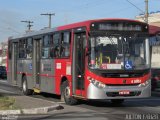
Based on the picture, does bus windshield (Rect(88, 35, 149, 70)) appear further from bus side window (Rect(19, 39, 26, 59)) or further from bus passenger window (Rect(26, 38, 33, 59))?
bus side window (Rect(19, 39, 26, 59))

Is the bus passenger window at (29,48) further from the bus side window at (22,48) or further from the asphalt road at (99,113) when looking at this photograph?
the asphalt road at (99,113)

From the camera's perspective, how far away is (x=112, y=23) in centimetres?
1700

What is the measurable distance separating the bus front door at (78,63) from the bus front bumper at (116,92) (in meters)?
0.79

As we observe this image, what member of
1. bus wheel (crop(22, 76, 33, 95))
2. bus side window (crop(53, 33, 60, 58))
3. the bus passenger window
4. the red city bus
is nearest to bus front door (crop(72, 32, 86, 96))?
the red city bus

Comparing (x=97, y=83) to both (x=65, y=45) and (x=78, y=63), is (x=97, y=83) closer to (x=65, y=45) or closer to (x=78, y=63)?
(x=78, y=63)

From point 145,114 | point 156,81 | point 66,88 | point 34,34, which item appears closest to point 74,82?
point 66,88

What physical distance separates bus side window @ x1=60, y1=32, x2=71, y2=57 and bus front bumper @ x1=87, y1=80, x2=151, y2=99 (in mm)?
2587

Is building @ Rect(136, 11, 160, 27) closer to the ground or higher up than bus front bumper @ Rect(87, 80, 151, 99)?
higher up

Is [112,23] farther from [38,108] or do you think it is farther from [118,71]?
[38,108]

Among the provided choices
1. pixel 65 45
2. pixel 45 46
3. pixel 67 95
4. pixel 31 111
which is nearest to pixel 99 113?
pixel 31 111

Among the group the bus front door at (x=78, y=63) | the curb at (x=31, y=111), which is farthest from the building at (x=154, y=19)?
the curb at (x=31, y=111)

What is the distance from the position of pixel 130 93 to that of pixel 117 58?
4.61 ft

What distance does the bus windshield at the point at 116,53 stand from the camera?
54.0ft

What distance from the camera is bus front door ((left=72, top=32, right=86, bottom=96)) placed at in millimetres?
17078
